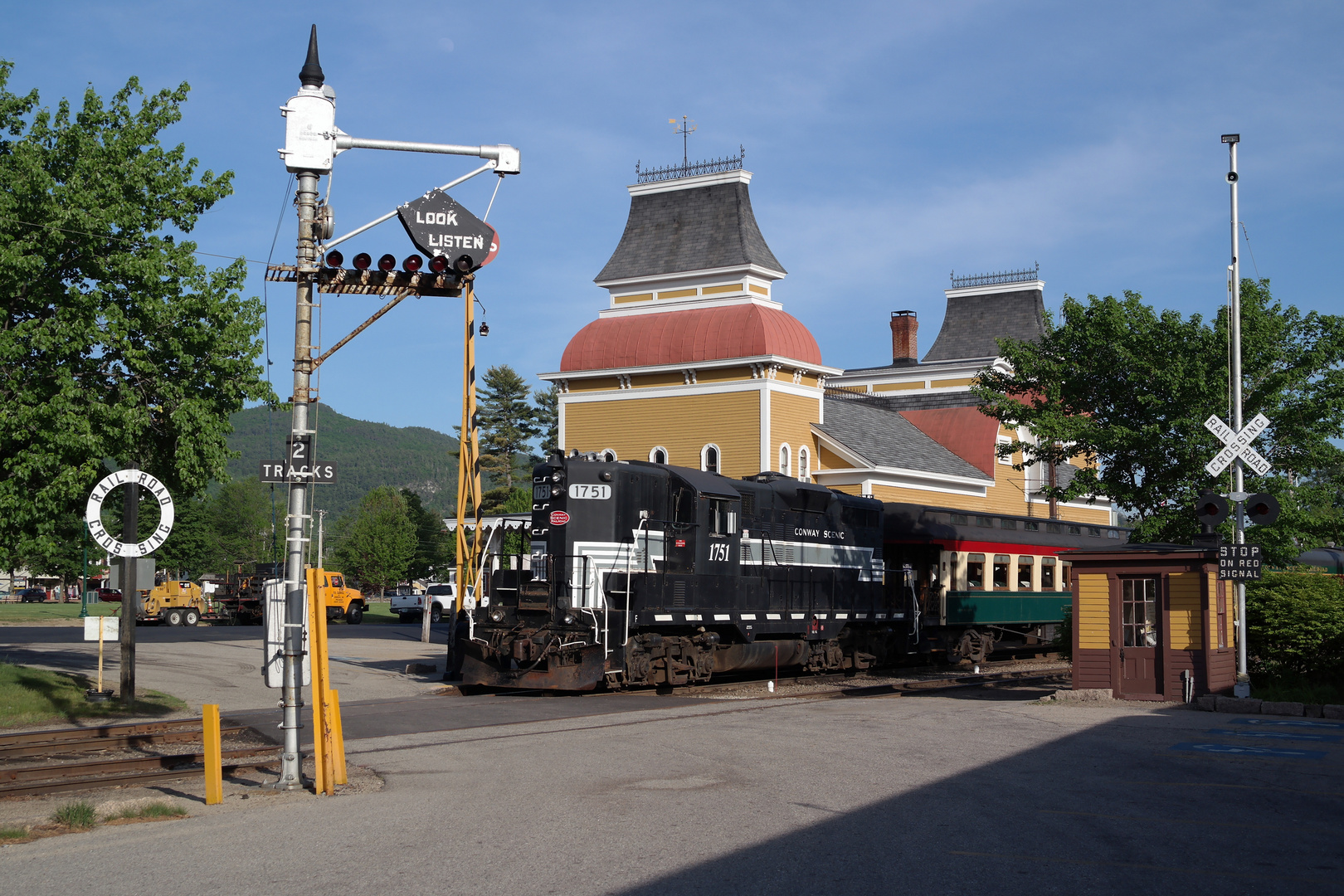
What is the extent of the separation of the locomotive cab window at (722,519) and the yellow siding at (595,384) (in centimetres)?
2247

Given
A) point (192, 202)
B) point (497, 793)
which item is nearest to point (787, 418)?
point (192, 202)

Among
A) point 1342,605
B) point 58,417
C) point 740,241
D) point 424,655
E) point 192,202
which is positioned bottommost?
point 424,655

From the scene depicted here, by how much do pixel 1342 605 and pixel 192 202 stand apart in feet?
67.2

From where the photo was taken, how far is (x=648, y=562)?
22.0 meters

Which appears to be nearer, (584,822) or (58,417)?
(584,822)

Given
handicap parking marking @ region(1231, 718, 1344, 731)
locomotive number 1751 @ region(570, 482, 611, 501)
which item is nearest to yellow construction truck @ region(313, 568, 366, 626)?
locomotive number 1751 @ region(570, 482, 611, 501)

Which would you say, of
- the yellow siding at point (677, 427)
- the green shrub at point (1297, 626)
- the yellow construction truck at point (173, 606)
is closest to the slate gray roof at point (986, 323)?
the yellow siding at point (677, 427)

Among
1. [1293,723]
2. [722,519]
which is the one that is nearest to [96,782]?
[722,519]

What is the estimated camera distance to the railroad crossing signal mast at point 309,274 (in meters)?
12.0

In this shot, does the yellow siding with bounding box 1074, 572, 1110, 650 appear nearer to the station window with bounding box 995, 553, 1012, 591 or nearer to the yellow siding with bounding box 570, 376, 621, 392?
the station window with bounding box 995, 553, 1012, 591

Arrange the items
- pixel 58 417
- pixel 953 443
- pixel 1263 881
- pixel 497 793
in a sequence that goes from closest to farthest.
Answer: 1. pixel 1263 881
2. pixel 497 793
3. pixel 58 417
4. pixel 953 443

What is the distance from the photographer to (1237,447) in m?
20.7

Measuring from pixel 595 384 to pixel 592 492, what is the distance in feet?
81.7

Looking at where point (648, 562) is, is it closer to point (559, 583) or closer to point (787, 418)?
point (559, 583)
